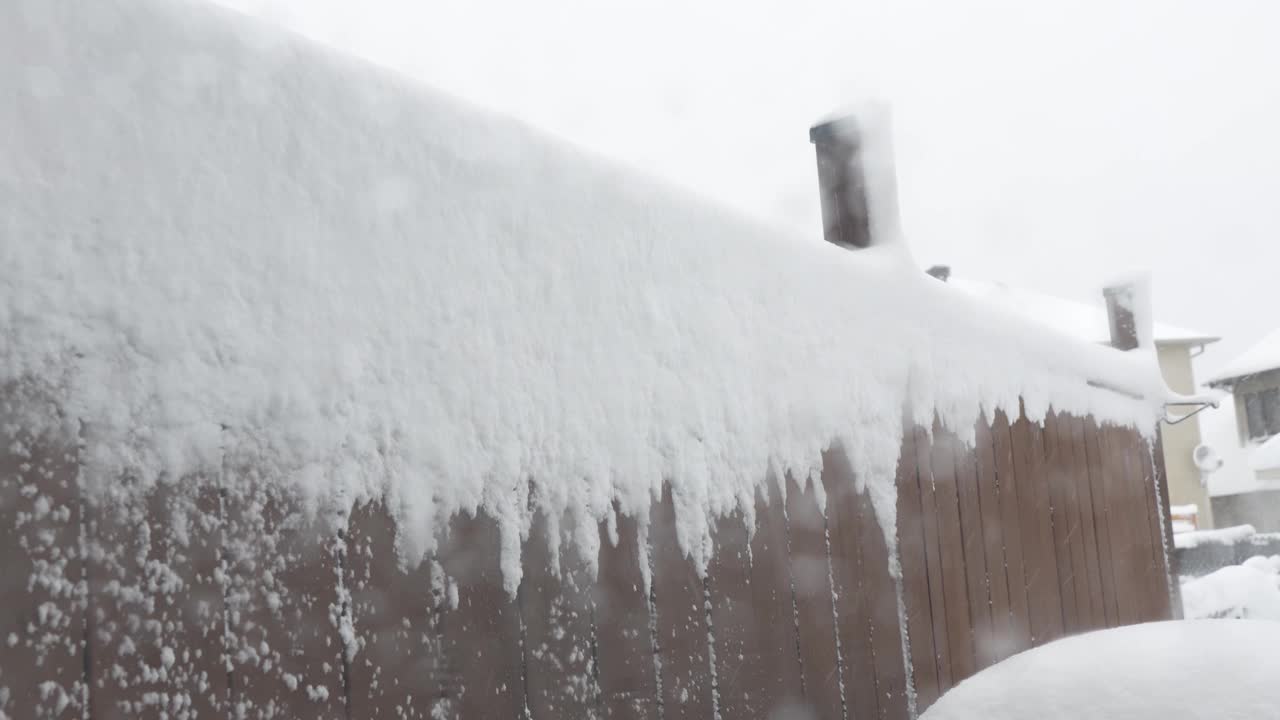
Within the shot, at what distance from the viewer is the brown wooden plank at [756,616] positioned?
2.10 metres

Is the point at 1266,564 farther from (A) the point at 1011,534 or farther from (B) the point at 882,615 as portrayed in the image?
(B) the point at 882,615

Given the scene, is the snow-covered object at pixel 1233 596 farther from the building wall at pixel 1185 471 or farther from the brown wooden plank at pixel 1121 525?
the building wall at pixel 1185 471

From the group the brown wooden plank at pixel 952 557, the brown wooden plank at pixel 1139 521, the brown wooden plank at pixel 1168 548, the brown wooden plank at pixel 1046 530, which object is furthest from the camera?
the brown wooden plank at pixel 1168 548

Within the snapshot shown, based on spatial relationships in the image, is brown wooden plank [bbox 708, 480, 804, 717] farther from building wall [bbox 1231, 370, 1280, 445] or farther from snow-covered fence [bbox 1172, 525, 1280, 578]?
building wall [bbox 1231, 370, 1280, 445]

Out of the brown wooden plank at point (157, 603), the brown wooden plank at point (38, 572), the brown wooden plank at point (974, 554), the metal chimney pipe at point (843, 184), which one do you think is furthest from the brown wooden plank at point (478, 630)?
the metal chimney pipe at point (843, 184)

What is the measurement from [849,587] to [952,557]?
762 millimetres

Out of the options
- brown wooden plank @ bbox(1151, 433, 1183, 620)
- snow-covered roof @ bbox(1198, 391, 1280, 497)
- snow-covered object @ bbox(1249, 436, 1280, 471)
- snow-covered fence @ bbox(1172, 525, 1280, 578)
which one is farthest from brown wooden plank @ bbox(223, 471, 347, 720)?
snow-covered roof @ bbox(1198, 391, 1280, 497)

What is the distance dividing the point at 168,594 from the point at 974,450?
116 inches

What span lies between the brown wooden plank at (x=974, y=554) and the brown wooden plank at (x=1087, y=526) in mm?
1215

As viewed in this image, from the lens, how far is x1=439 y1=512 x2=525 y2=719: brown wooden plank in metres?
1.53

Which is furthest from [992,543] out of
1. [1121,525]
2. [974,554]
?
[1121,525]

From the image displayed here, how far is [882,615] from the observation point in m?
2.71

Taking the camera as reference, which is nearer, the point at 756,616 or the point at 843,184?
the point at 756,616

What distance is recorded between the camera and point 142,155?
1223mm
